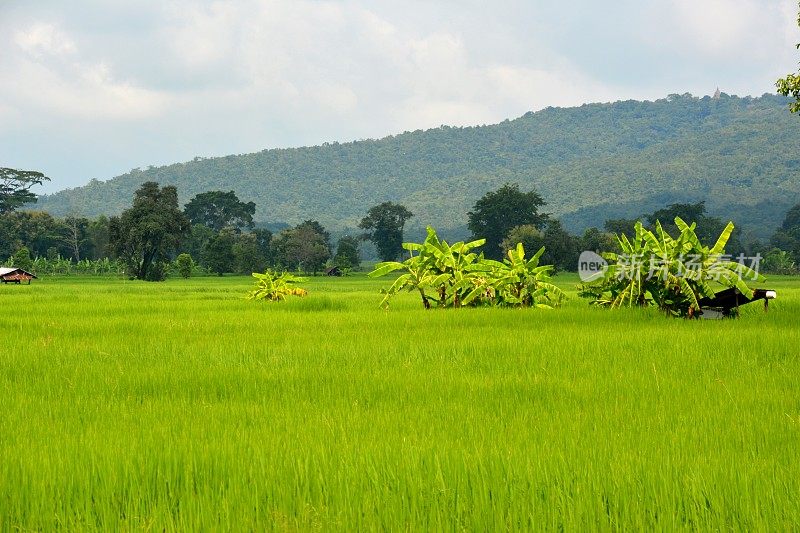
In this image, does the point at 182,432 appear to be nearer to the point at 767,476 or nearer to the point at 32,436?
the point at 32,436

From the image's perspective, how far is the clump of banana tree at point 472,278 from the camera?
1362 centimetres

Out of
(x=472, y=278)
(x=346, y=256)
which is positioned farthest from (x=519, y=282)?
(x=346, y=256)

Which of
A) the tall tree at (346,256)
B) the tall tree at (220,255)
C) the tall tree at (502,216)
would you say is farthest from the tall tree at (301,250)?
the tall tree at (502,216)

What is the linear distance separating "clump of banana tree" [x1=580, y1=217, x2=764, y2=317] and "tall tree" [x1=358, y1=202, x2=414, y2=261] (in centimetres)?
10674

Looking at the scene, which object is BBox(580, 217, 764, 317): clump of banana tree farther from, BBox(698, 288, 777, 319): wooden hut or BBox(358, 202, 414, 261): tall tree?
BBox(358, 202, 414, 261): tall tree

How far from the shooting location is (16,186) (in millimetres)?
124875

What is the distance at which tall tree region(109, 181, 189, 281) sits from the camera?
71500 mm

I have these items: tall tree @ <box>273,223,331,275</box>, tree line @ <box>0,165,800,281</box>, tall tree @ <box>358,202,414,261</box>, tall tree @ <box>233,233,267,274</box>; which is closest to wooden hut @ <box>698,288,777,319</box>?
tree line @ <box>0,165,800,281</box>

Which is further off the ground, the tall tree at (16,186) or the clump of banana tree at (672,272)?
the tall tree at (16,186)

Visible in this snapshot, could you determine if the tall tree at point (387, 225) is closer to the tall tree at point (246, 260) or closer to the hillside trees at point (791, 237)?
the tall tree at point (246, 260)

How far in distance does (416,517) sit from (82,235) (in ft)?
383

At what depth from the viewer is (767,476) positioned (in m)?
3.56

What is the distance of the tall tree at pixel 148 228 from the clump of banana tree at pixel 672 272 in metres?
62.5

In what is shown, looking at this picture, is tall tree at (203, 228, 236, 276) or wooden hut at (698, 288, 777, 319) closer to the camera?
wooden hut at (698, 288, 777, 319)
